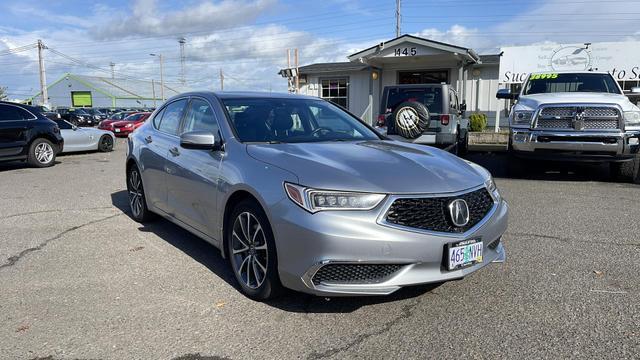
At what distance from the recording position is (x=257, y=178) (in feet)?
11.5

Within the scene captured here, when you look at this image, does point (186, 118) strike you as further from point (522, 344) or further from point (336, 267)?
point (522, 344)

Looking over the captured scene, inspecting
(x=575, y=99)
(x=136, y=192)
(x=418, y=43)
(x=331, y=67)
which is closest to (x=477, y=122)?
(x=418, y=43)

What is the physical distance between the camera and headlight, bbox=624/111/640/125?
807cm

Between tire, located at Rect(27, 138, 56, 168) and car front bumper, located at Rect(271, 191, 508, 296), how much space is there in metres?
10.9

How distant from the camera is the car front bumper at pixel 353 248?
9.95ft

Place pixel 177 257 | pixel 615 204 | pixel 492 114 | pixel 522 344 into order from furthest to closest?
pixel 492 114
pixel 615 204
pixel 177 257
pixel 522 344

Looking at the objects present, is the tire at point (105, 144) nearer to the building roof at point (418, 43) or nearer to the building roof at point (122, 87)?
the building roof at point (418, 43)

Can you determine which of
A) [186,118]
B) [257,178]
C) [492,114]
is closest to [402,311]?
[257,178]

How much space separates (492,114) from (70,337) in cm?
1949

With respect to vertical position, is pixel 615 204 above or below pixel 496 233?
below

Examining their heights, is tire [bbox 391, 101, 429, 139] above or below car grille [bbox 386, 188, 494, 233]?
above

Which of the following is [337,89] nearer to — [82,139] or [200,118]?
[82,139]

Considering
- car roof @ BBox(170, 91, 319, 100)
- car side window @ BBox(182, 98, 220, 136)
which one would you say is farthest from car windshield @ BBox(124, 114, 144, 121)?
car side window @ BBox(182, 98, 220, 136)

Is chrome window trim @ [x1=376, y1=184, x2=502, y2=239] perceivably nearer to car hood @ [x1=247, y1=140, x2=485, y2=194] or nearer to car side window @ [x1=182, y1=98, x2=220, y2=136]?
car hood @ [x1=247, y1=140, x2=485, y2=194]
